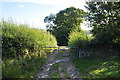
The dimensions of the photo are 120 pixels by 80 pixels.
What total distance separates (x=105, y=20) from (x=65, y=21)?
9.62 meters

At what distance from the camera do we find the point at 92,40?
6766 mm

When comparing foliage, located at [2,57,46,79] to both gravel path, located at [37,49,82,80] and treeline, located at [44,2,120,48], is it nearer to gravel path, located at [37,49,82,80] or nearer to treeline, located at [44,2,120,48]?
gravel path, located at [37,49,82,80]

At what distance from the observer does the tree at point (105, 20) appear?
642 centimetres

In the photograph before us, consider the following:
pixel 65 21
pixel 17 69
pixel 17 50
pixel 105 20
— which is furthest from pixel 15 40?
pixel 65 21

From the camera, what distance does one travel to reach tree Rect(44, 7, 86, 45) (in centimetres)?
1569

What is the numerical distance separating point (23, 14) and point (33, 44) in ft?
4.93

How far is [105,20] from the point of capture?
768cm

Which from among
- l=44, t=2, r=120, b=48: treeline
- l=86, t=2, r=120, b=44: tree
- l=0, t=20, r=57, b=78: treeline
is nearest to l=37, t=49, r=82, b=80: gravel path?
l=0, t=20, r=57, b=78: treeline

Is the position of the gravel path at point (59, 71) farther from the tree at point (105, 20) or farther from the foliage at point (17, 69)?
the tree at point (105, 20)

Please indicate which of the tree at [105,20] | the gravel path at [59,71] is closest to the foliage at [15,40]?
the gravel path at [59,71]

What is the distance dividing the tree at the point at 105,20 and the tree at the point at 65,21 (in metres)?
7.10

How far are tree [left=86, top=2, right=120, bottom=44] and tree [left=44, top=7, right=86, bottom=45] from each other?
23.3 ft

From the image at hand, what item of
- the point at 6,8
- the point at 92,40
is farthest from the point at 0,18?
the point at 92,40

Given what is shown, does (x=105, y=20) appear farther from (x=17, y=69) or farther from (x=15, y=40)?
(x=17, y=69)
